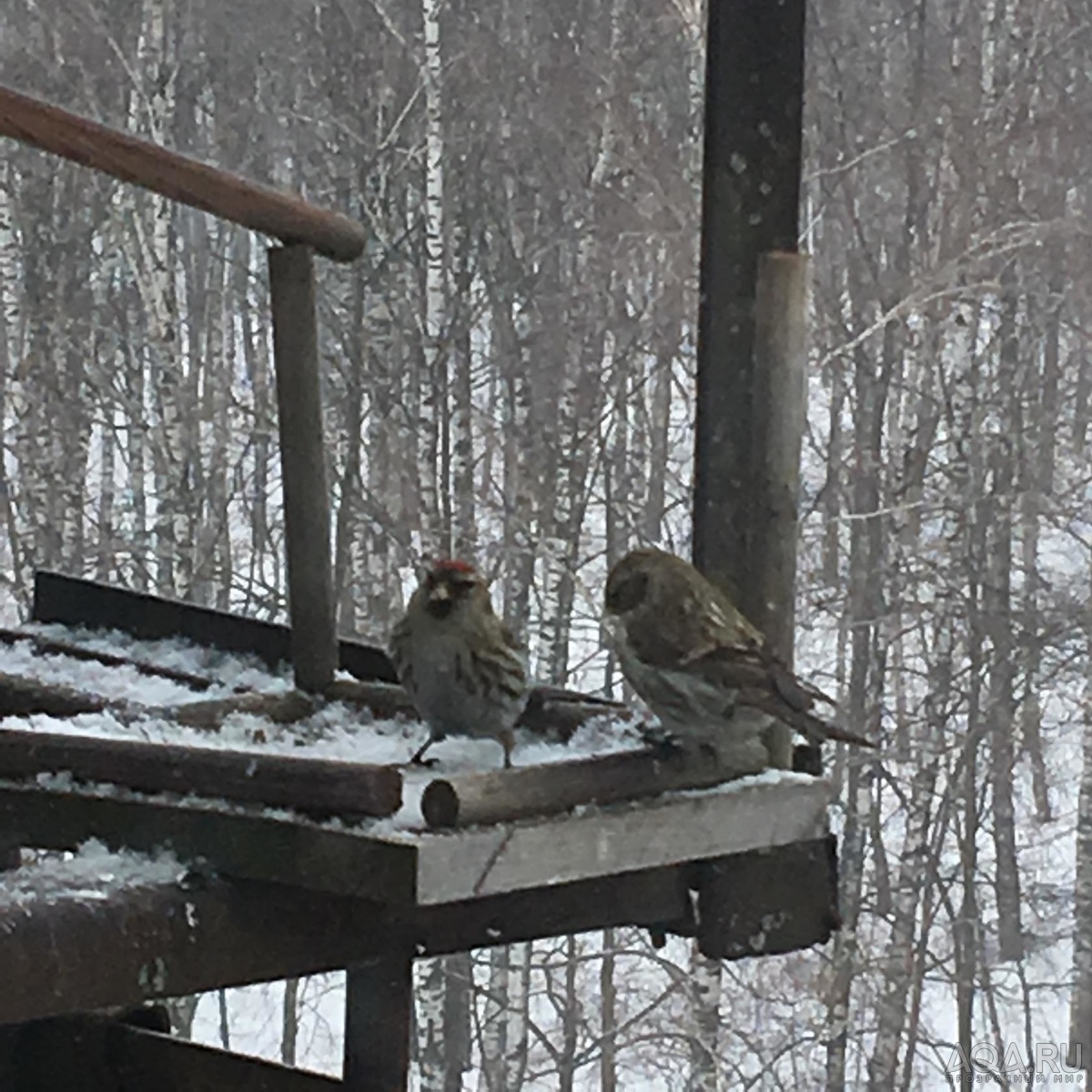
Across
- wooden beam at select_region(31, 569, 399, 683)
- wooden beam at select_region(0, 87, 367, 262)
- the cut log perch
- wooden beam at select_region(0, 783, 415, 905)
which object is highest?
wooden beam at select_region(0, 87, 367, 262)

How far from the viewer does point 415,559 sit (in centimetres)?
735

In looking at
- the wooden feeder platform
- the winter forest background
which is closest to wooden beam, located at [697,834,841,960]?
the wooden feeder platform

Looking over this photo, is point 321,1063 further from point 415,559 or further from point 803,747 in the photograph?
point 803,747

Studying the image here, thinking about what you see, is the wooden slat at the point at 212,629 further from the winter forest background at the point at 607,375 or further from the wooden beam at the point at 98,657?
the winter forest background at the point at 607,375

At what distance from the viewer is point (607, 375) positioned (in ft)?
27.4

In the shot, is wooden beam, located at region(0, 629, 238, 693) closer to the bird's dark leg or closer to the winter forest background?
the bird's dark leg

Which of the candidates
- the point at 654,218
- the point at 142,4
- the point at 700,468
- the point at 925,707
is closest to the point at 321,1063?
the point at 925,707

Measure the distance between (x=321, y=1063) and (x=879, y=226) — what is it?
4339 millimetres

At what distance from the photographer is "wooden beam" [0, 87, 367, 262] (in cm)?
179

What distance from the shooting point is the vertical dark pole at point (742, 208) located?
1.92 m

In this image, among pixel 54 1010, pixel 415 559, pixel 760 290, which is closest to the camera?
pixel 54 1010

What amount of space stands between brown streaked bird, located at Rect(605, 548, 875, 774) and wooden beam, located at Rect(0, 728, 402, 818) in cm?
40

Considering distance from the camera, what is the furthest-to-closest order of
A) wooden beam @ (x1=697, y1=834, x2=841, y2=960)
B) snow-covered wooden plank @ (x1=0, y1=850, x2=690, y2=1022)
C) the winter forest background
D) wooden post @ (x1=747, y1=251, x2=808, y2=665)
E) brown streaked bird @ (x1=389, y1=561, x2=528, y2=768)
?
1. the winter forest background
2. wooden post @ (x1=747, y1=251, x2=808, y2=665)
3. wooden beam @ (x1=697, y1=834, x2=841, y2=960)
4. brown streaked bird @ (x1=389, y1=561, x2=528, y2=768)
5. snow-covered wooden plank @ (x1=0, y1=850, x2=690, y2=1022)

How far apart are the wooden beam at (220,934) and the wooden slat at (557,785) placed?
12 cm
